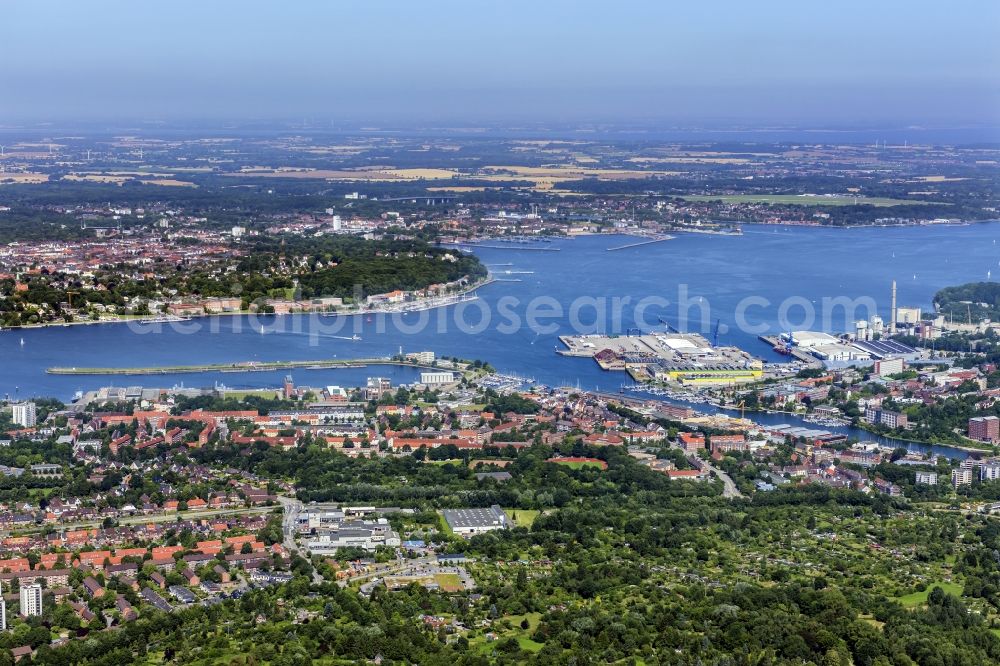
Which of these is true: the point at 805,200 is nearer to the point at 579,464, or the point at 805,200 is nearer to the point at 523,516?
the point at 579,464

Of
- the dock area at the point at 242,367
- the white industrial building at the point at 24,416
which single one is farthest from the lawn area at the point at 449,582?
the dock area at the point at 242,367

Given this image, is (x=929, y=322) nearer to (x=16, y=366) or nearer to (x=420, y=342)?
(x=420, y=342)

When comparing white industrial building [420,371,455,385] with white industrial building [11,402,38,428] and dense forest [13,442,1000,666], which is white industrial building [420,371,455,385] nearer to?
dense forest [13,442,1000,666]

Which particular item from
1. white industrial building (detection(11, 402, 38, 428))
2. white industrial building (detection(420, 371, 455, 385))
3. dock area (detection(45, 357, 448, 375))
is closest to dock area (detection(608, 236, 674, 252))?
dock area (detection(45, 357, 448, 375))

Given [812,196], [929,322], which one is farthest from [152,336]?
[812,196]

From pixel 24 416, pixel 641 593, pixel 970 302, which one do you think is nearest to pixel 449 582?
pixel 641 593

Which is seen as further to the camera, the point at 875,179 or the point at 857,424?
the point at 875,179
